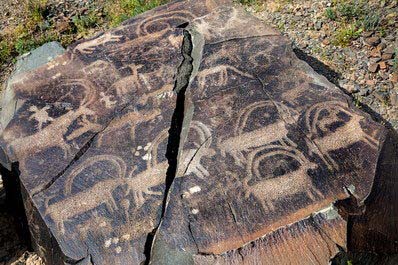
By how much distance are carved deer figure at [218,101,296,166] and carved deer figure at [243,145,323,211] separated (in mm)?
44

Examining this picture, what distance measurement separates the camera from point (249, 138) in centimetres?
228

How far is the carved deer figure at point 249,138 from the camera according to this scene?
2.24 meters

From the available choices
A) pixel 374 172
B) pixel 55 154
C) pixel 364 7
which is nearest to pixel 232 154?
pixel 374 172

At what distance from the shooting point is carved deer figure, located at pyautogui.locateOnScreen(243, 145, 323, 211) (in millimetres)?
2082

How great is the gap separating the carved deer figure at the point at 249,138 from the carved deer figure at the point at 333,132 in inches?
3.8

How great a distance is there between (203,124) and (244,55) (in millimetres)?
550

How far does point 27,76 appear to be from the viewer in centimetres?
274

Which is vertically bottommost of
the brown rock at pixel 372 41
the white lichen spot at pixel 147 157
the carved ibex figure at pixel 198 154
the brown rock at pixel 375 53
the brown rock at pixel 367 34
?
A: the brown rock at pixel 375 53

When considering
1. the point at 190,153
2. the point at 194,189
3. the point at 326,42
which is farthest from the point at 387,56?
the point at 194,189

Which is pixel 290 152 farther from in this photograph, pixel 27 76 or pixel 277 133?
pixel 27 76

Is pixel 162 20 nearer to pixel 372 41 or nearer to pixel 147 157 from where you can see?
pixel 147 157

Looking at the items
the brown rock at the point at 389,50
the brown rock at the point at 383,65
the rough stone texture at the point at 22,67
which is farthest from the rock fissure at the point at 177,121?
the brown rock at the point at 389,50

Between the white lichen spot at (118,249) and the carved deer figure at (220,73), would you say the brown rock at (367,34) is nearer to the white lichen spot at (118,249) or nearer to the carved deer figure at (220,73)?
the carved deer figure at (220,73)

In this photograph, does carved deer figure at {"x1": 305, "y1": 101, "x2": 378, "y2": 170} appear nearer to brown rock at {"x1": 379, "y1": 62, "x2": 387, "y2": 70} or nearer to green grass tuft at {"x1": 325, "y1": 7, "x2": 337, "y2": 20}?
brown rock at {"x1": 379, "y1": 62, "x2": 387, "y2": 70}
